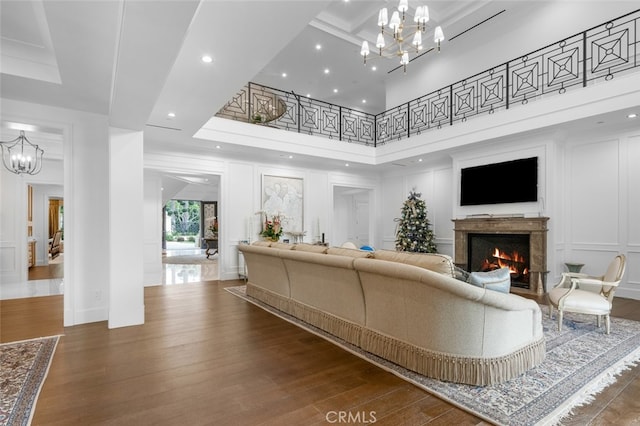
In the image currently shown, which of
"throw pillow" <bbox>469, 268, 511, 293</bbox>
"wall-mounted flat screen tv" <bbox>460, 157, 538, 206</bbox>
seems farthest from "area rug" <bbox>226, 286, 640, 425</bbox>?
"wall-mounted flat screen tv" <bbox>460, 157, 538, 206</bbox>

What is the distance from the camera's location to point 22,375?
2.88 meters

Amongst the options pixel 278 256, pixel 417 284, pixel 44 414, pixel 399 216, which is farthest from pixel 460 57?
pixel 44 414

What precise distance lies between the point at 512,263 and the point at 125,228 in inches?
290

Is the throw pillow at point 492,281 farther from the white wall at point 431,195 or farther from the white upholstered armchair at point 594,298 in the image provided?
the white wall at point 431,195

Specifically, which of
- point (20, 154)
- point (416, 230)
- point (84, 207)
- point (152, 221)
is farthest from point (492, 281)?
point (20, 154)

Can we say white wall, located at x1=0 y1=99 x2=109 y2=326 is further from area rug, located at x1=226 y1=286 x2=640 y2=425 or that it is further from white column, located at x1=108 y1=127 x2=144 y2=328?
area rug, located at x1=226 y1=286 x2=640 y2=425

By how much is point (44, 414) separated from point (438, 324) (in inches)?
119

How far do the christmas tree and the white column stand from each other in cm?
652

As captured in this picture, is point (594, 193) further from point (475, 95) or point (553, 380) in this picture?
point (553, 380)

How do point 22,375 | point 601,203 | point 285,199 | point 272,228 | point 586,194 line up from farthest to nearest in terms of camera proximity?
point 285,199 → point 272,228 → point 586,194 → point 601,203 → point 22,375

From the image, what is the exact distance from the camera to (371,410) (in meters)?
2.33

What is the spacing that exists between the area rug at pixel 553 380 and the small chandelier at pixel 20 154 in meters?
7.08

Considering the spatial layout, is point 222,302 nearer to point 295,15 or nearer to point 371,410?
point 371,410

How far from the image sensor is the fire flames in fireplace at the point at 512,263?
6.82 metres
